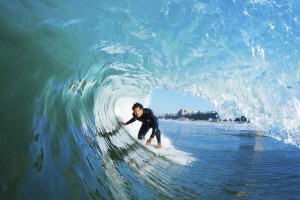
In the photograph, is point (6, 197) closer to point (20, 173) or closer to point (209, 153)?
point (20, 173)

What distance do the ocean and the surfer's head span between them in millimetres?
1071

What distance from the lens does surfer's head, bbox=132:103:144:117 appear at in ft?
28.9

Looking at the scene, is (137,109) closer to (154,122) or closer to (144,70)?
(154,122)

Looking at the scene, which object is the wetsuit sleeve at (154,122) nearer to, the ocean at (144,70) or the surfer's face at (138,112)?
the surfer's face at (138,112)

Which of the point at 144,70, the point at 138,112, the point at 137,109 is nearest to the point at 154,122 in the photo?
the point at 138,112

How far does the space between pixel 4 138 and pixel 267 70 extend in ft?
17.3

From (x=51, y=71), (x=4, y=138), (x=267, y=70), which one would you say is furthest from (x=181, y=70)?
(x=4, y=138)

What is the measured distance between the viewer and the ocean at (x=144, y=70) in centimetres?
430

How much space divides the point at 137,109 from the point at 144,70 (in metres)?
1.21

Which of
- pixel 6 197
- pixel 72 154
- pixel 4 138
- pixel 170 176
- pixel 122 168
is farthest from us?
pixel 170 176

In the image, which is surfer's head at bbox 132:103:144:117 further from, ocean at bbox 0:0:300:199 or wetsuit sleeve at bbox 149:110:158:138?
ocean at bbox 0:0:300:199

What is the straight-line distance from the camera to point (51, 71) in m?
6.28

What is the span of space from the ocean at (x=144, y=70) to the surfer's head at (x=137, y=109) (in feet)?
3.51

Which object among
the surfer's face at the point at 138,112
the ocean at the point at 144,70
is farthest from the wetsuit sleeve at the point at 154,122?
the ocean at the point at 144,70
